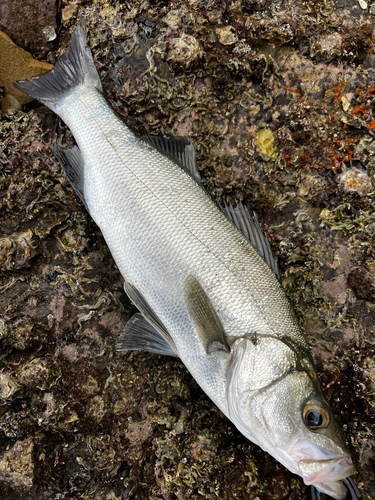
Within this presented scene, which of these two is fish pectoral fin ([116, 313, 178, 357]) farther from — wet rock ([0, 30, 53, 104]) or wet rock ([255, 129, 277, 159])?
wet rock ([0, 30, 53, 104])

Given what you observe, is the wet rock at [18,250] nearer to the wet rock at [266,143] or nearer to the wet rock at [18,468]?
the wet rock at [18,468]

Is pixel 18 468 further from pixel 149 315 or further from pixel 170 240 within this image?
pixel 170 240

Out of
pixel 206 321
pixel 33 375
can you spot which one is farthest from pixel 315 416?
pixel 33 375

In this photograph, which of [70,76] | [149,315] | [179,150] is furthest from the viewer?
[70,76]

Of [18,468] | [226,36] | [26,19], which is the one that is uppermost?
[26,19]

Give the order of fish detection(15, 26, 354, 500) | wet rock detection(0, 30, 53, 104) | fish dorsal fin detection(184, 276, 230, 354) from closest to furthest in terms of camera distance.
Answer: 1. fish detection(15, 26, 354, 500)
2. fish dorsal fin detection(184, 276, 230, 354)
3. wet rock detection(0, 30, 53, 104)

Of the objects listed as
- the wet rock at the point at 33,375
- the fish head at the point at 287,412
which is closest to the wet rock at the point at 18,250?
the wet rock at the point at 33,375

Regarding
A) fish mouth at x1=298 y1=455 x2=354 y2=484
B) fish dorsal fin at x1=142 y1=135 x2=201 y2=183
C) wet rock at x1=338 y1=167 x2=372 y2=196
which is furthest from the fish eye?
fish dorsal fin at x1=142 y1=135 x2=201 y2=183
